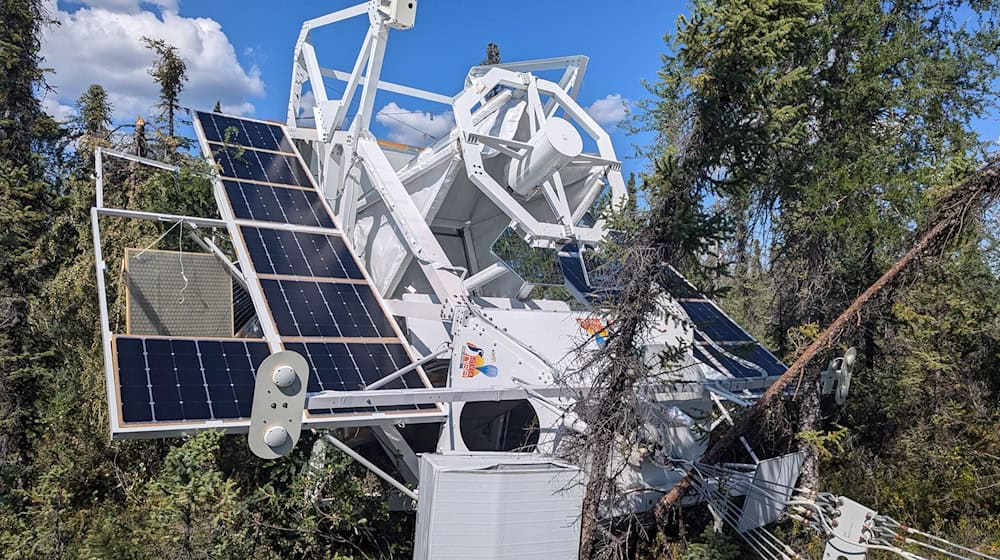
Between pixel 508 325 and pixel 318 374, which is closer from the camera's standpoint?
pixel 318 374

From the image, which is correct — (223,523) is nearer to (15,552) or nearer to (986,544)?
(15,552)

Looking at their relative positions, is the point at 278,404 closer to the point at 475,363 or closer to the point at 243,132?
the point at 475,363

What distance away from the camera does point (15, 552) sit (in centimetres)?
922

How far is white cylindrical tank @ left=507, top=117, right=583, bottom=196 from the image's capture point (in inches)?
492

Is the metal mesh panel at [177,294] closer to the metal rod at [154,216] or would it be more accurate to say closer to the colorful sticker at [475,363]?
the metal rod at [154,216]

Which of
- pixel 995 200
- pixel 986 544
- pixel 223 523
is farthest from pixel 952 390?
pixel 223 523

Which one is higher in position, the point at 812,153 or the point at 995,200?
the point at 812,153

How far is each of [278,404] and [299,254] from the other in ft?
18.8

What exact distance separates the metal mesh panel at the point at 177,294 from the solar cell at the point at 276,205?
1162 mm

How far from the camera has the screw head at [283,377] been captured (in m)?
6.57

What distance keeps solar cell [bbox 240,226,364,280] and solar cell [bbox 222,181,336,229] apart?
0.50 meters

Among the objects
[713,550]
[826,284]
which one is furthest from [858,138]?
[713,550]

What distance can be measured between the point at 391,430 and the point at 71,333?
10.3 metres

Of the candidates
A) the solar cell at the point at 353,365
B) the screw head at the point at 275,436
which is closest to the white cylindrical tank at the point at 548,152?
the solar cell at the point at 353,365
